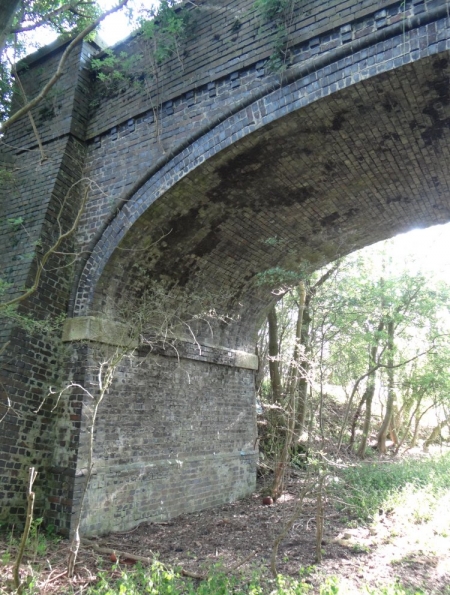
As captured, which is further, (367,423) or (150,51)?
(367,423)

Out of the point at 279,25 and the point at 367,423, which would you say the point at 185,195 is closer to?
the point at 279,25

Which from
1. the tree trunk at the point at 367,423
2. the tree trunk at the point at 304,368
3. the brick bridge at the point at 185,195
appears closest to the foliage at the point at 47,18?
the brick bridge at the point at 185,195

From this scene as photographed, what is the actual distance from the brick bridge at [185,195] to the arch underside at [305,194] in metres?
0.03

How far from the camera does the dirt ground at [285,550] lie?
448 centimetres

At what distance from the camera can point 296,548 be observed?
5414 millimetres

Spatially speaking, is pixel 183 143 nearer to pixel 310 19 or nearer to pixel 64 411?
pixel 310 19

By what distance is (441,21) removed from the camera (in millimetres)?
4465

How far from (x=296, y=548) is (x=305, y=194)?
15.5ft

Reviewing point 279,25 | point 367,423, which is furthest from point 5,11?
point 367,423

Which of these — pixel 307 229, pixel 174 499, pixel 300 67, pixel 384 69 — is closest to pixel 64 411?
pixel 174 499

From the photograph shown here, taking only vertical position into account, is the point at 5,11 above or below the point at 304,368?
above

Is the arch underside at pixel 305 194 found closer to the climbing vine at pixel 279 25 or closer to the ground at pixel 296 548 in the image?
the climbing vine at pixel 279 25

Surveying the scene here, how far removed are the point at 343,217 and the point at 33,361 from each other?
521 centimetres

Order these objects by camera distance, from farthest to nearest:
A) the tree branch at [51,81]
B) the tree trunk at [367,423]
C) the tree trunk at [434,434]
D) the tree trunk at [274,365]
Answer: the tree trunk at [434,434] → the tree trunk at [367,423] → the tree trunk at [274,365] → the tree branch at [51,81]
